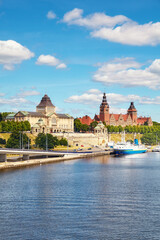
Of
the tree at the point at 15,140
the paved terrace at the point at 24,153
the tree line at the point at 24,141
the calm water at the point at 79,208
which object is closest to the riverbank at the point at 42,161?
the paved terrace at the point at 24,153

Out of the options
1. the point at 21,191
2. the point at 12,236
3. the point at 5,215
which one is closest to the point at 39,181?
the point at 21,191

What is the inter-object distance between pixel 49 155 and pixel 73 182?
209 feet

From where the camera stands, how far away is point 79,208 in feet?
167

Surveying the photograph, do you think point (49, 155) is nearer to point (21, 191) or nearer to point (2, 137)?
point (2, 137)

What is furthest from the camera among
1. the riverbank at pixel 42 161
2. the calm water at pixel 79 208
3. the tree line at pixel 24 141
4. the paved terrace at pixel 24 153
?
the tree line at pixel 24 141

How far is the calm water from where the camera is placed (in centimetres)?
4097

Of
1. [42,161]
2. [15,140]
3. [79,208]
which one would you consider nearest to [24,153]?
[42,161]

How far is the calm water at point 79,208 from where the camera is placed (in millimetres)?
40969

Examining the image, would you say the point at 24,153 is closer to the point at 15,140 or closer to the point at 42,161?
the point at 42,161

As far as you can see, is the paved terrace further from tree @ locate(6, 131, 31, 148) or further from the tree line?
tree @ locate(6, 131, 31, 148)

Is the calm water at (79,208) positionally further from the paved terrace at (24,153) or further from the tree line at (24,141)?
the tree line at (24,141)

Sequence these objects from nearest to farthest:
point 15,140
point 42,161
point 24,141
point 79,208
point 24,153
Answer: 1. point 79,208
2. point 24,153
3. point 42,161
4. point 15,140
5. point 24,141

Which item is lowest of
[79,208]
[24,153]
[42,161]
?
[79,208]

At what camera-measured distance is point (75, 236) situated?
39.4 metres
